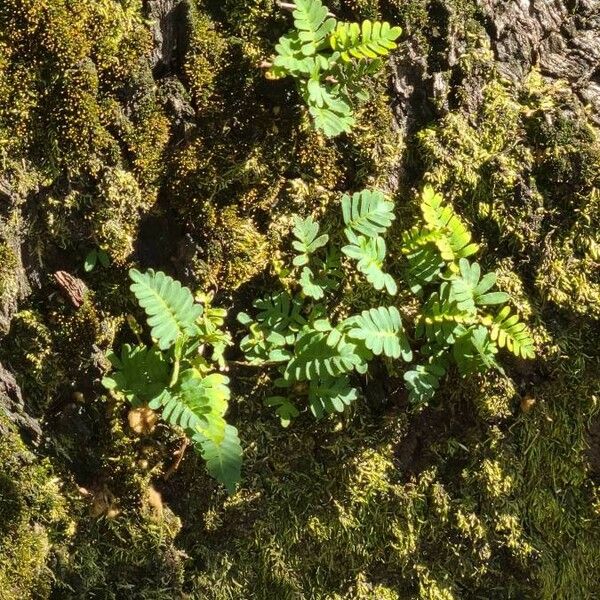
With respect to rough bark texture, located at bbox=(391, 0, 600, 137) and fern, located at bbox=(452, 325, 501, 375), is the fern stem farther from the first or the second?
rough bark texture, located at bbox=(391, 0, 600, 137)

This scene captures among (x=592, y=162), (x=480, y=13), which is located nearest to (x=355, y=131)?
(x=480, y=13)

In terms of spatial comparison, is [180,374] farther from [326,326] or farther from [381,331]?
[381,331]

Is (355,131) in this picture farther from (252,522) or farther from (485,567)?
(485,567)

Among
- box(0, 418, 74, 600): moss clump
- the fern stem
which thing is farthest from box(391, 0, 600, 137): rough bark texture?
box(0, 418, 74, 600): moss clump

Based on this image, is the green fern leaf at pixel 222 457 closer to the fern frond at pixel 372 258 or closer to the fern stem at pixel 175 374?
the fern stem at pixel 175 374

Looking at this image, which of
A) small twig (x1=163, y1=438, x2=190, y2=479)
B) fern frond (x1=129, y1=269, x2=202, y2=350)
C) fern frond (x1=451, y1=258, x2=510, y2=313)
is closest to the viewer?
fern frond (x1=129, y1=269, x2=202, y2=350)

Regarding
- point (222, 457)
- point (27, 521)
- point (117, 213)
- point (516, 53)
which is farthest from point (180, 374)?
point (516, 53)
